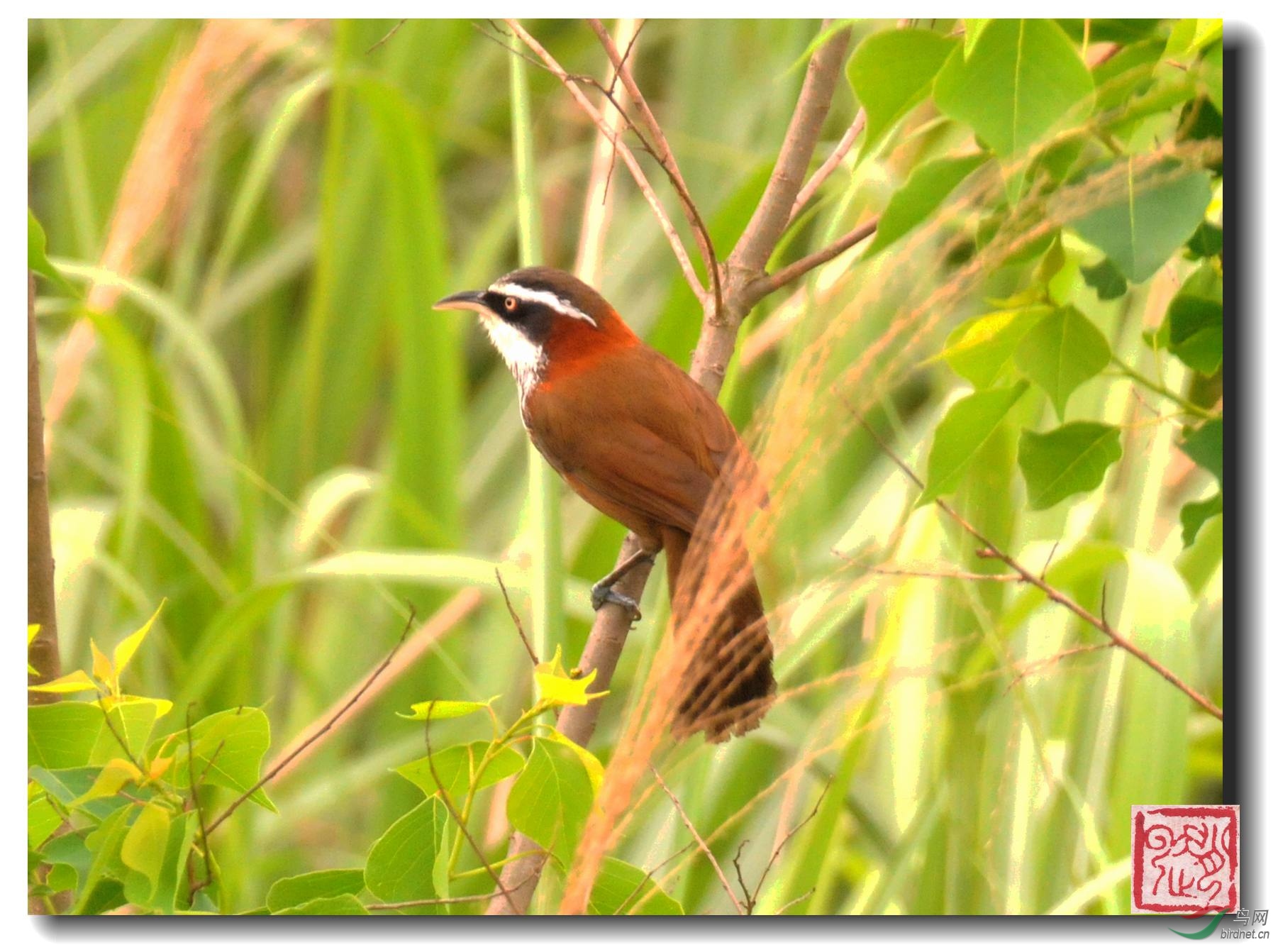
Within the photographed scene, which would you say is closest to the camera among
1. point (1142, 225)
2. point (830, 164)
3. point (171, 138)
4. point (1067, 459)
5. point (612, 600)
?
point (1142, 225)

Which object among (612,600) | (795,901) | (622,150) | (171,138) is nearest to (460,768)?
(612,600)

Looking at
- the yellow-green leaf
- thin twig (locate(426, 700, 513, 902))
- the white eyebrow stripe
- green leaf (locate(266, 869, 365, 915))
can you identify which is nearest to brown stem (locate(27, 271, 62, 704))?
the yellow-green leaf

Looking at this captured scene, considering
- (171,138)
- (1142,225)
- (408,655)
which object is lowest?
(408,655)

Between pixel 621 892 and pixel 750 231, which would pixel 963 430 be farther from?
pixel 621 892

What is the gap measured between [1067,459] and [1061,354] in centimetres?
17

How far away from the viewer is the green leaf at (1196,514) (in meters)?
2.01

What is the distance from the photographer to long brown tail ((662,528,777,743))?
1637mm

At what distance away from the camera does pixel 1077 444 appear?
184 centimetres

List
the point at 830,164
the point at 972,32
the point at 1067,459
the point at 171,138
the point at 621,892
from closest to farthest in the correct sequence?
the point at 972,32 → the point at 621,892 → the point at 1067,459 → the point at 830,164 → the point at 171,138

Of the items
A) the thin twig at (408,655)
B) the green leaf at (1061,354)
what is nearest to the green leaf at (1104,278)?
the green leaf at (1061,354)

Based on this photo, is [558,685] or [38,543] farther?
[38,543]

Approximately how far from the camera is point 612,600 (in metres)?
2.10

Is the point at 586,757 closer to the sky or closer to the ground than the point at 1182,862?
closer to the sky

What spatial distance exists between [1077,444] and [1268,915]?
834mm
